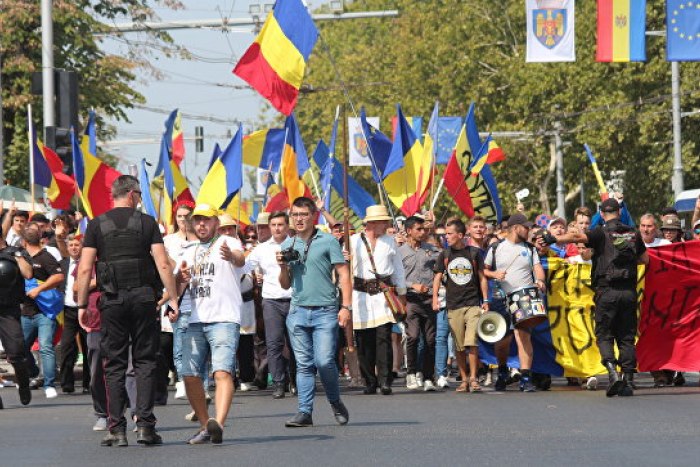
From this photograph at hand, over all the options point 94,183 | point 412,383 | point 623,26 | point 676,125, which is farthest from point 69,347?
point 676,125

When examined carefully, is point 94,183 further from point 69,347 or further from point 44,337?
point 44,337

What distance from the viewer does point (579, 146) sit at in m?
53.9

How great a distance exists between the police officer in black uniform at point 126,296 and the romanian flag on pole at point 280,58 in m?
6.12

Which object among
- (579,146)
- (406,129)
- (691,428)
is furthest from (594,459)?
(579,146)

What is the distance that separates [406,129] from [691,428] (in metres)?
10.7

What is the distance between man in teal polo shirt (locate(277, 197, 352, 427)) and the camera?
13.6 meters

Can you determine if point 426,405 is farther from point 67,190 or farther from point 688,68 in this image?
point 688,68

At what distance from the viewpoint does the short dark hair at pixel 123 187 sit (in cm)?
1265

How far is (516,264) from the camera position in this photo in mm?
17516

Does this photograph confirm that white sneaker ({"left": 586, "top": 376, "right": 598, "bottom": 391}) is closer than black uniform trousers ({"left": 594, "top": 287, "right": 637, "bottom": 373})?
No

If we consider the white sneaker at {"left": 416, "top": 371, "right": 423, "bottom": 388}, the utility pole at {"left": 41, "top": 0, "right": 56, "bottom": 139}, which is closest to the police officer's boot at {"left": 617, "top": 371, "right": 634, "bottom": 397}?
the white sneaker at {"left": 416, "top": 371, "right": 423, "bottom": 388}

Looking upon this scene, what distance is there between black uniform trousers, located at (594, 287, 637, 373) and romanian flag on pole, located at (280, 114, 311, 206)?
222 inches

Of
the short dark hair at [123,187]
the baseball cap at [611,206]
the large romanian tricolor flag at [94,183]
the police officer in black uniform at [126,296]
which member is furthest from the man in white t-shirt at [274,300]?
the police officer in black uniform at [126,296]

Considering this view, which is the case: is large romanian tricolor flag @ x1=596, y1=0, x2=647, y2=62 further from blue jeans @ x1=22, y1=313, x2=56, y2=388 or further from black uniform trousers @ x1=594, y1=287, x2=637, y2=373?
black uniform trousers @ x1=594, y1=287, x2=637, y2=373
